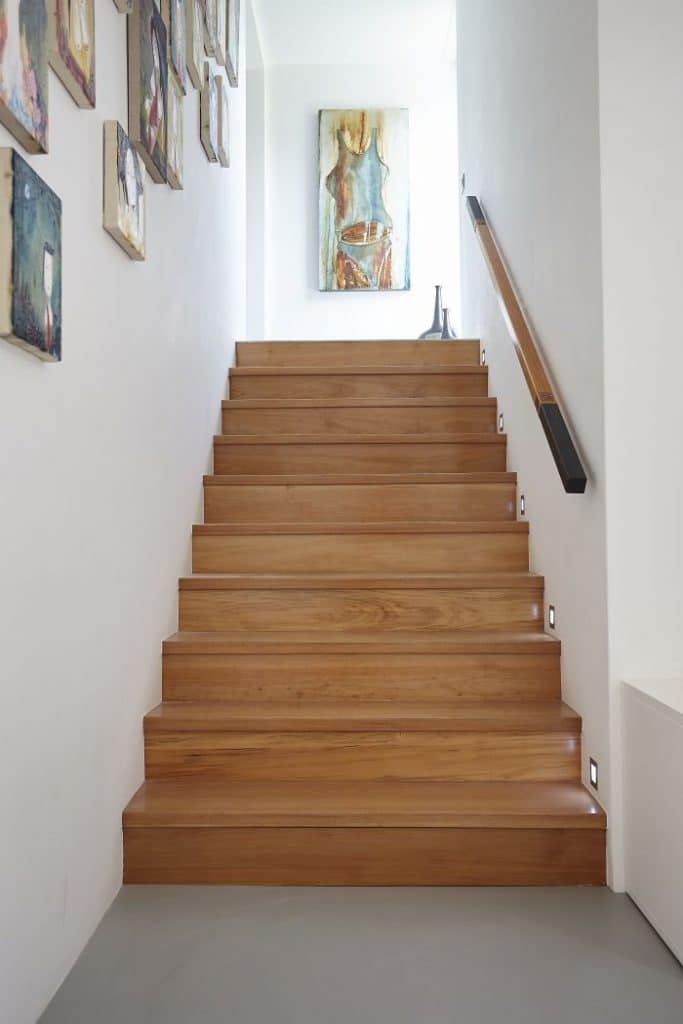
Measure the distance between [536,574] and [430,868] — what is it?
1178mm

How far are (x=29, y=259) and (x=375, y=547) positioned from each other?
1916 millimetres

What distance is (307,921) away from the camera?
2.00 meters

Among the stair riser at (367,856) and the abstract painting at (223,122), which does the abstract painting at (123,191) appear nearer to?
the stair riser at (367,856)

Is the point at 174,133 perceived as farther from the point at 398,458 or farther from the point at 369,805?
the point at 369,805

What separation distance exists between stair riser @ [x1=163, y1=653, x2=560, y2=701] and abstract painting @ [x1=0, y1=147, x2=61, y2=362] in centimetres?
130

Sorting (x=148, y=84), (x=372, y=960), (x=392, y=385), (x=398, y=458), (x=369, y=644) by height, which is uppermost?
(x=148, y=84)

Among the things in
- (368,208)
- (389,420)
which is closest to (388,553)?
(389,420)

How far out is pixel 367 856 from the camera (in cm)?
218

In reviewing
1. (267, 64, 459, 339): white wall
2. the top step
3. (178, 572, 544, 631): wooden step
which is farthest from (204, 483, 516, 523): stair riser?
(267, 64, 459, 339): white wall

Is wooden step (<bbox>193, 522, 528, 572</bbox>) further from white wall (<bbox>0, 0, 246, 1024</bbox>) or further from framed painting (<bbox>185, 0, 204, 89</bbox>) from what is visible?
framed painting (<bbox>185, 0, 204, 89</bbox>)

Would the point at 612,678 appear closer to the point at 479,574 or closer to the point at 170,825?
the point at 479,574

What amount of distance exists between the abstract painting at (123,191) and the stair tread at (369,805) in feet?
4.67

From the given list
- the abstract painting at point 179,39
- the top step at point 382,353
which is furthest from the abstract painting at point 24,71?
the top step at point 382,353

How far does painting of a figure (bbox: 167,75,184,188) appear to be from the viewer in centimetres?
269
